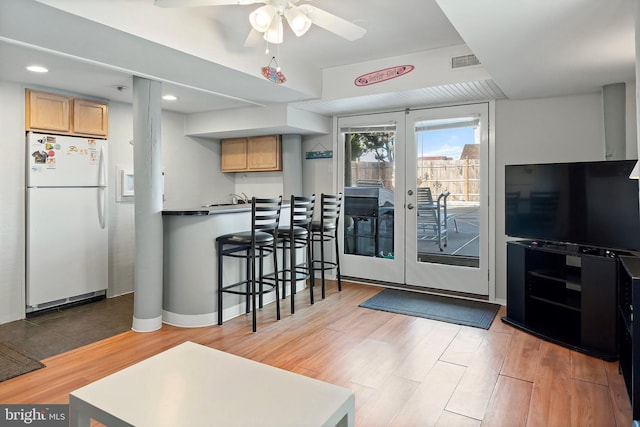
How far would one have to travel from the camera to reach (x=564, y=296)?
342 centimetres

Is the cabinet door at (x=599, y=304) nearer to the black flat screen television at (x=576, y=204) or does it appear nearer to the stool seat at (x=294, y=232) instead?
the black flat screen television at (x=576, y=204)

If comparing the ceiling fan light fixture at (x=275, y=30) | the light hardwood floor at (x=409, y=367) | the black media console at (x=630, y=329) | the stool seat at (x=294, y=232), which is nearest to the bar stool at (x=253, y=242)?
the stool seat at (x=294, y=232)

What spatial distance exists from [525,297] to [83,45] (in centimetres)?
401

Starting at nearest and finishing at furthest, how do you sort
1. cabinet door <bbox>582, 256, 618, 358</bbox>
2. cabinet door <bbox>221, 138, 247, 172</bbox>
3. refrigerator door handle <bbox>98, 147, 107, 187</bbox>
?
cabinet door <bbox>582, 256, 618, 358</bbox> → refrigerator door handle <bbox>98, 147, 107, 187</bbox> → cabinet door <bbox>221, 138, 247, 172</bbox>

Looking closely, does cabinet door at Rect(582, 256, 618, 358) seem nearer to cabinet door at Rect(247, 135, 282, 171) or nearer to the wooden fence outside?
the wooden fence outside

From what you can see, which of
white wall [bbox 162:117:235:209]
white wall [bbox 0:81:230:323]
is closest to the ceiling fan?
white wall [bbox 0:81:230:323]

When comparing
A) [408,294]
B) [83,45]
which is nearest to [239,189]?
[408,294]

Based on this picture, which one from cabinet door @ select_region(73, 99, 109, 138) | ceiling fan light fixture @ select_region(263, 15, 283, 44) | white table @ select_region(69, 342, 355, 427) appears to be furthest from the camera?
cabinet door @ select_region(73, 99, 109, 138)

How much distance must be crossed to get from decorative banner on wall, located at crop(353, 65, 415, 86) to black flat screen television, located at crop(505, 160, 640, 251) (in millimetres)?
1391

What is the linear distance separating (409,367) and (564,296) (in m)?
1.68

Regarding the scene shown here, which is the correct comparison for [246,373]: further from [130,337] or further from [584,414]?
[130,337]

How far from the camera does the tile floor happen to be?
10.3ft

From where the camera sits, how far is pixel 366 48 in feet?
12.1
